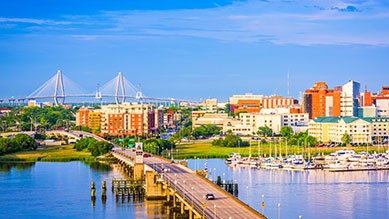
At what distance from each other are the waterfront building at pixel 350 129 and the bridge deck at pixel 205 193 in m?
34.6

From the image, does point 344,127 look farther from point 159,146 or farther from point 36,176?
point 36,176

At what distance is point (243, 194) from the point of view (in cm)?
3506

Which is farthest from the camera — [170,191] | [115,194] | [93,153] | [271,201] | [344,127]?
[344,127]

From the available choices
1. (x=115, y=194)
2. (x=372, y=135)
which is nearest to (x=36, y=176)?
(x=115, y=194)

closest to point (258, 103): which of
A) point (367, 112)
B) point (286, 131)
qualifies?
point (367, 112)

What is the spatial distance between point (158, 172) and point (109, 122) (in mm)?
44705

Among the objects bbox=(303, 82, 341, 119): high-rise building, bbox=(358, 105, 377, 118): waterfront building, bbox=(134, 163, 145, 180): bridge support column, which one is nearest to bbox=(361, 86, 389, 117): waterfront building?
bbox=(358, 105, 377, 118): waterfront building

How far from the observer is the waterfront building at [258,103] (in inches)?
4333

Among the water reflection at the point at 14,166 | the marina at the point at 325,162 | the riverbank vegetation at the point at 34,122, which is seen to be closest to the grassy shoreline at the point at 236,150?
the marina at the point at 325,162

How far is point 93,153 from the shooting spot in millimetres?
59594

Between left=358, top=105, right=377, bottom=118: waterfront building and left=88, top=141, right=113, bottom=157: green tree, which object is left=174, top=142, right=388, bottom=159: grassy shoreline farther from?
left=358, top=105, right=377, bottom=118: waterfront building

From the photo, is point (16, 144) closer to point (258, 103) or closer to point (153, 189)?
point (153, 189)

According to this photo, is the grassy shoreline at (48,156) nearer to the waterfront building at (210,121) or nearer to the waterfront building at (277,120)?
the waterfront building at (277,120)

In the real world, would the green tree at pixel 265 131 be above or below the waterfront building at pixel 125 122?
below
